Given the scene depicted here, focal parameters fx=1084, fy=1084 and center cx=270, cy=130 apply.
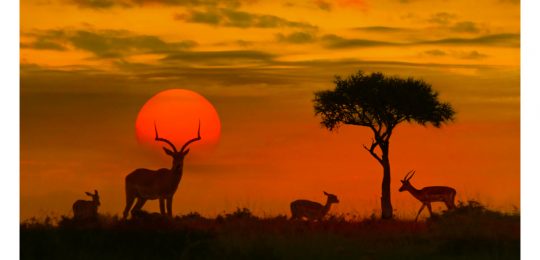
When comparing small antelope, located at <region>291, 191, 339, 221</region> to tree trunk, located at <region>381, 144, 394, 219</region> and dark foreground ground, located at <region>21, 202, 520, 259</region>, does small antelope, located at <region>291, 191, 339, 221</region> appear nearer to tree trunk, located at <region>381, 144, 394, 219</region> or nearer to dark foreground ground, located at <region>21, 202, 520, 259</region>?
tree trunk, located at <region>381, 144, 394, 219</region>

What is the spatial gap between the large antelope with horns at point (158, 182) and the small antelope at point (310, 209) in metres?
3.84

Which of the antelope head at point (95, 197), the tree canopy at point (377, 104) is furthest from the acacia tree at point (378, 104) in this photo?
the antelope head at point (95, 197)

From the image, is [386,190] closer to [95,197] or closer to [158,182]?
[158,182]

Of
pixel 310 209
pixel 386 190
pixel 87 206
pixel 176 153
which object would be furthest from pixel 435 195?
pixel 87 206

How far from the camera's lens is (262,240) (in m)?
25.2

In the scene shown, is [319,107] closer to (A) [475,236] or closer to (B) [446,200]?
(B) [446,200]

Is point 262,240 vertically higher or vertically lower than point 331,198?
lower

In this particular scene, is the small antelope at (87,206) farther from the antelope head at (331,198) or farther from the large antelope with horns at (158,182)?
the antelope head at (331,198)

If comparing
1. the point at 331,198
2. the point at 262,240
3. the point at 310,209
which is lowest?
the point at 262,240

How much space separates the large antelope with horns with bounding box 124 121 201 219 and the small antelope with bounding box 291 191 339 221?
384 centimetres

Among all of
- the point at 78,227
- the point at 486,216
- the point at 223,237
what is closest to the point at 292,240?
the point at 223,237

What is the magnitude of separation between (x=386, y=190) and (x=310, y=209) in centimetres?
402

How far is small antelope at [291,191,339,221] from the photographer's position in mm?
33906

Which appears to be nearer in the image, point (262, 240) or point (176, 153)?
point (262, 240)
